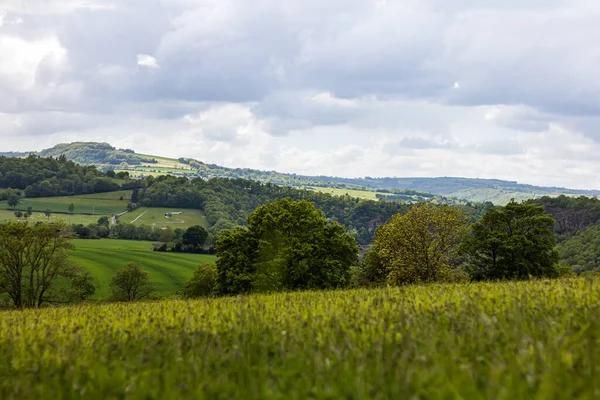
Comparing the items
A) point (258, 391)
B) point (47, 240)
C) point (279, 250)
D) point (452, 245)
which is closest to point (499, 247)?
point (452, 245)

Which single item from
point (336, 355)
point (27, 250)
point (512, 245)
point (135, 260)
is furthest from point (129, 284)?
point (336, 355)

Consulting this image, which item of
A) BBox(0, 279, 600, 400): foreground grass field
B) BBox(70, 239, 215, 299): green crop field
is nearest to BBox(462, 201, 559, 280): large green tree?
BBox(0, 279, 600, 400): foreground grass field

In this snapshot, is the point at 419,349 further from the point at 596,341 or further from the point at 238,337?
the point at 238,337

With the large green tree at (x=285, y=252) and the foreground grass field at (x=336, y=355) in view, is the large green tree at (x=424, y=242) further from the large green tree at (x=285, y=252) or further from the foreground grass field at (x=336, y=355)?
the foreground grass field at (x=336, y=355)

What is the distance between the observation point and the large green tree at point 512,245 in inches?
2260

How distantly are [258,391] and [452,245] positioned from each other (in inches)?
2268

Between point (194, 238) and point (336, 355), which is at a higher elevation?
point (336, 355)

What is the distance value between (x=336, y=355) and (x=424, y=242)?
54.2 metres

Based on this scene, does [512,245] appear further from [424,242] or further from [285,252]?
[285,252]

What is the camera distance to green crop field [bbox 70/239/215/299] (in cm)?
12862

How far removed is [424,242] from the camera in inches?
2360

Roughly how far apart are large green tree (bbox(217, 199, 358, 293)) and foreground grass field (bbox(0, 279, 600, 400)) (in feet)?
138

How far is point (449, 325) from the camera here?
930 cm

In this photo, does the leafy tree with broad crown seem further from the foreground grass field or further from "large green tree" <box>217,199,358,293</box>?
the foreground grass field
